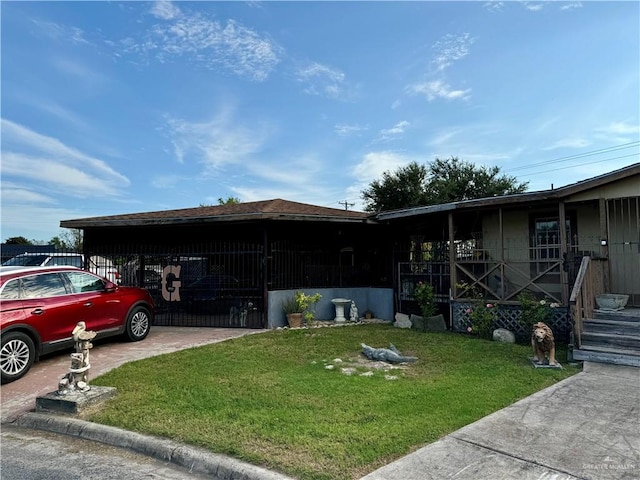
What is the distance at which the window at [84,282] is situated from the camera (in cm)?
720

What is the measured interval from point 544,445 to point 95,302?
23.9ft

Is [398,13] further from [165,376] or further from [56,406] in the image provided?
[56,406]

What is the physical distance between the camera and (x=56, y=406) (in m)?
4.73

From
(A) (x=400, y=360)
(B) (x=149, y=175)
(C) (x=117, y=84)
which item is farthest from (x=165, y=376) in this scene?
(B) (x=149, y=175)

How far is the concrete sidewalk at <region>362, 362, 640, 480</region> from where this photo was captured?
3041 millimetres

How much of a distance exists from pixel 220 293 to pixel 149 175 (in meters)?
11.2

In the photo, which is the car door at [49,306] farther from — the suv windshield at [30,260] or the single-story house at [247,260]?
the suv windshield at [30,260]

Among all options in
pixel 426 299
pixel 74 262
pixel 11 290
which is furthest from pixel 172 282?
pixel 426 299

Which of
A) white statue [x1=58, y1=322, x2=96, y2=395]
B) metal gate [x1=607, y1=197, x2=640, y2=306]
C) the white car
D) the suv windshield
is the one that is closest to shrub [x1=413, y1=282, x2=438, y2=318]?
metal gate [x1=607, y1=197, x2=640, y2=306]

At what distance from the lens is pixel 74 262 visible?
13352 mm

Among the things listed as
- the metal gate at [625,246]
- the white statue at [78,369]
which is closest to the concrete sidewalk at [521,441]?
the white statue at [78,369]

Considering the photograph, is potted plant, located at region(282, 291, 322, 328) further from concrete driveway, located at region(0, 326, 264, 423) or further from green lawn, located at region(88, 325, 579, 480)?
green lawn, located at region(88, 325, 579, 480)

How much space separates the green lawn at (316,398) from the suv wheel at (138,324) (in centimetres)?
169

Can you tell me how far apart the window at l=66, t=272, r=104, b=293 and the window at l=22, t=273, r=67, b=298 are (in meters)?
0.23
